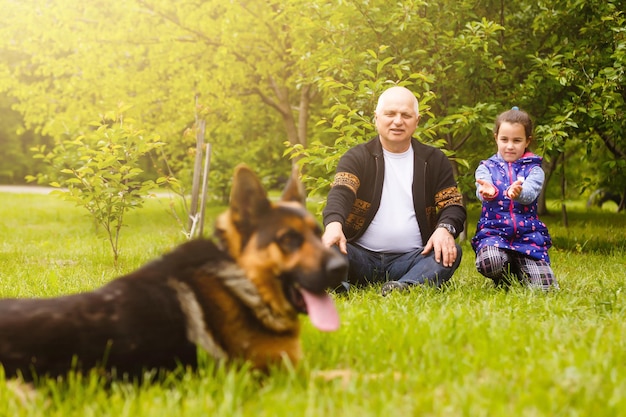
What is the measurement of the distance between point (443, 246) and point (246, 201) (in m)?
2.53

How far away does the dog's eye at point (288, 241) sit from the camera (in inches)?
94.2

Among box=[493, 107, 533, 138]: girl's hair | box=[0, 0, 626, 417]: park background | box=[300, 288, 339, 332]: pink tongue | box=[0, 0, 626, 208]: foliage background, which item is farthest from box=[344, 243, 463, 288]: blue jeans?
box=[300, 288, 339, 332]: pink tongue

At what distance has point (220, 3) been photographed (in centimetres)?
1198

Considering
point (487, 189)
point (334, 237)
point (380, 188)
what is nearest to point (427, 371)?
point (334, 237)

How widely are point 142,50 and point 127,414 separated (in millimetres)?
12246

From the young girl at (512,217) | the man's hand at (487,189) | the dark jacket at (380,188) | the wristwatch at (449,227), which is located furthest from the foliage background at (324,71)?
the wristwatch at (449,227)

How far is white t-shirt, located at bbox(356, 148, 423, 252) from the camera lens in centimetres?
493

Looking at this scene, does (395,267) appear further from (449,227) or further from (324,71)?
(324,71)

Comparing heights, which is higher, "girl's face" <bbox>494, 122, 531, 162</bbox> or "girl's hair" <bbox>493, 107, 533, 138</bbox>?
"girl's hair" <bbox>493, 107, 533, 138</bbox>

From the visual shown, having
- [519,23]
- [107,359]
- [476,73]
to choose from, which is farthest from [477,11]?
[107,359]

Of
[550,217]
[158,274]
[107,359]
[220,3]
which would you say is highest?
[220,3]

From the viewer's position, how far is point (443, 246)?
15.0ft

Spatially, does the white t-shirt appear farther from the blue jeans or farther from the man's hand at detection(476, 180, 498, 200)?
the man's hand at detection(476, 180, 498, 200)

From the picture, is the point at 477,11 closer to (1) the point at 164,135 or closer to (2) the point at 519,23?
(2) the point at 519,23
